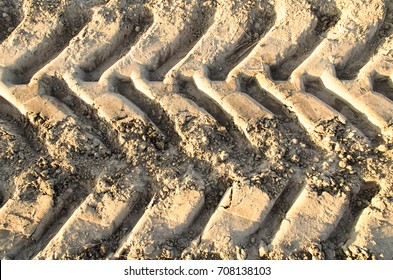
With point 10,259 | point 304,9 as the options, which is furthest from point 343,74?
point 10,259

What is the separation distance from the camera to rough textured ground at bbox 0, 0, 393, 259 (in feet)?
5.32

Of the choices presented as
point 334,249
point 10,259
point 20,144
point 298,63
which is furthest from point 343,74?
point 10,259

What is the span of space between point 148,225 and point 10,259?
0.65 meters

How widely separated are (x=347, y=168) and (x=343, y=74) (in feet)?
1.69

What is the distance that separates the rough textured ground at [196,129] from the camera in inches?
63.8

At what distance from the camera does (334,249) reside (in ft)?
5.21

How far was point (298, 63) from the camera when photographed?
192 centimetres

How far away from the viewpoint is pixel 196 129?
1.77 meters

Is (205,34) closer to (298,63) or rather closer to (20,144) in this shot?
(298,63)

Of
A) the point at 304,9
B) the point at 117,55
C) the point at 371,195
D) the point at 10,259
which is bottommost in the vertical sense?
the point at 10,259

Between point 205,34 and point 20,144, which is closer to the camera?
point 20,144

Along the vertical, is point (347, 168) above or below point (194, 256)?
above
